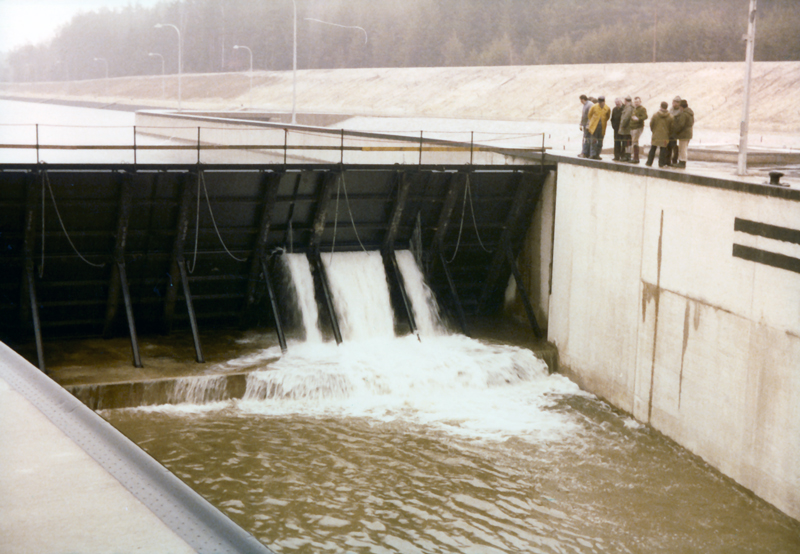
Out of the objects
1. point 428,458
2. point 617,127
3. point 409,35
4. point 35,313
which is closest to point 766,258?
point 428,458

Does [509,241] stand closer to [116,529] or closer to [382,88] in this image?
[116,529]

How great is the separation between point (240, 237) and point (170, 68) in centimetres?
14428

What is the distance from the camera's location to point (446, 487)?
1156 cm

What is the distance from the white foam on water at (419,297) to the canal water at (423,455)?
401 millimetres

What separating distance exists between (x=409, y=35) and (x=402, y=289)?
101892mm

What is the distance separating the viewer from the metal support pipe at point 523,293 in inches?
701

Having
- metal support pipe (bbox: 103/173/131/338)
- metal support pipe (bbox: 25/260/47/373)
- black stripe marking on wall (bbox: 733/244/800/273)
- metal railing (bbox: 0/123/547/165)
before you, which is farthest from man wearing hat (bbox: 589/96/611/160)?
metal support pipe (bbox: 25/260/47/373)

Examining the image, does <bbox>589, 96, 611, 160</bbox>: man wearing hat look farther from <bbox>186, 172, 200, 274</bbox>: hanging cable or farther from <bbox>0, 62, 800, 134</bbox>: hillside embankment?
<bbox>0, 62, 800, 134</bbox>: hillside embankment

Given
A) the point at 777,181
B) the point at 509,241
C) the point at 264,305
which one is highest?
the point at 777,181

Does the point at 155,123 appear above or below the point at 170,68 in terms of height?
below

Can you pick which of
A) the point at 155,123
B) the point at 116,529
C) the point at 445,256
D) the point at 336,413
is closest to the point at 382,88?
the point at 155,123

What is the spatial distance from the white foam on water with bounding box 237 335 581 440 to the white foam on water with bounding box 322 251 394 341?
0.39 meters

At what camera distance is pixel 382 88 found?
6631 cm

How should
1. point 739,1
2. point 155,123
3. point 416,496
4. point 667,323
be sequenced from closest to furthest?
point 416,496
point 667,323
point 155,123
point 739,1
